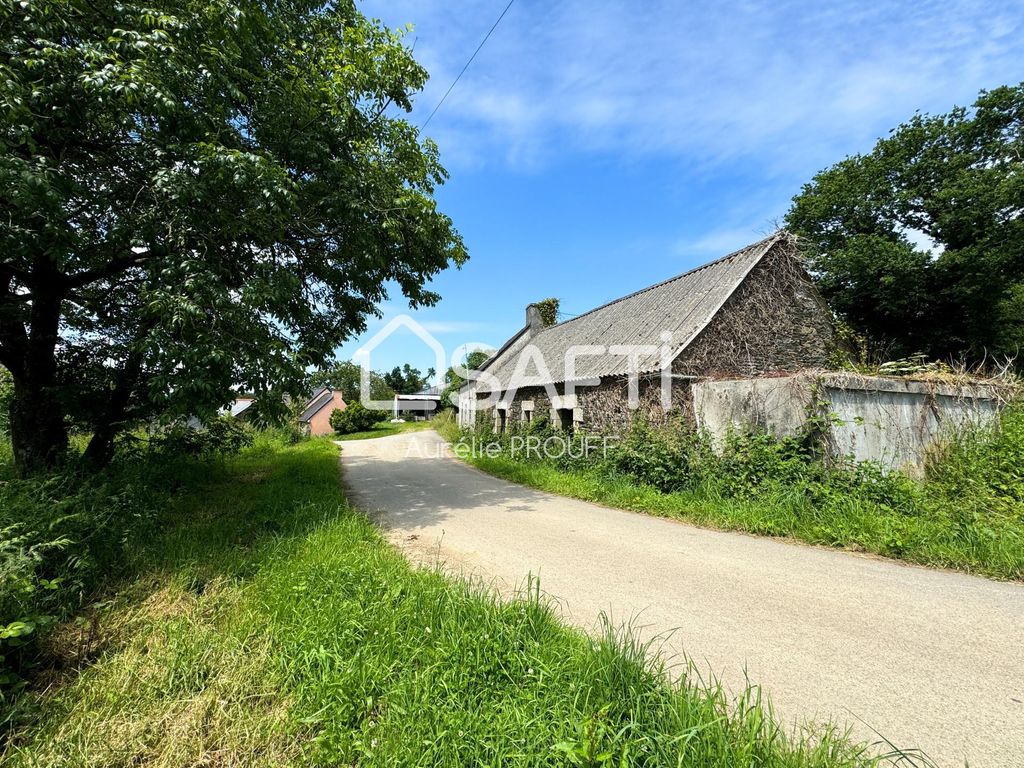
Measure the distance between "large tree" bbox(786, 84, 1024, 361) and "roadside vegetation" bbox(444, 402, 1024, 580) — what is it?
36.4 ft

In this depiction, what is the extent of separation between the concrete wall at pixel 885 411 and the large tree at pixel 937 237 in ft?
32.7

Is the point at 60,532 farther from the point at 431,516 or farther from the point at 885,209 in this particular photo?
the point at 885,209

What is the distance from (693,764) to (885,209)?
22930mm

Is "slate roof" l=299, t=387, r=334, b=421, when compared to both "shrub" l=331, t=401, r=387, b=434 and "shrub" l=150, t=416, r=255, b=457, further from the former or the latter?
"shrub" l=150, t=416, r=255, b=457

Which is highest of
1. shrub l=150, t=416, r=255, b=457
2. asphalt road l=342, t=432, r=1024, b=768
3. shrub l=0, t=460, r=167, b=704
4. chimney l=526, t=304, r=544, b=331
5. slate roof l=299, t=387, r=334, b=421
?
chimney l=526, t=304, r=544, b=331

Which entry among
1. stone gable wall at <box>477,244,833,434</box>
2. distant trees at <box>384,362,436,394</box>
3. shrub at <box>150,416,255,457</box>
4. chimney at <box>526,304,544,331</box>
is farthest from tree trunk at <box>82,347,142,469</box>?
distant trees at <box>384,362,436,394</box>

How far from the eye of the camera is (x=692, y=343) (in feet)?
29.3

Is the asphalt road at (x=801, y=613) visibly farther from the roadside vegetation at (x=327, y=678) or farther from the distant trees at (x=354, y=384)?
the distant trees at (x=354, y=384)

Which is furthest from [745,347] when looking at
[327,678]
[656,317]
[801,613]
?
[327,678]

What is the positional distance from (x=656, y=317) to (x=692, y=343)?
271 centimetres

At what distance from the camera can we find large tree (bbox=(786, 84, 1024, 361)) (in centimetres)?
1463

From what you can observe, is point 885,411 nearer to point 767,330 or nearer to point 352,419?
point 767,330

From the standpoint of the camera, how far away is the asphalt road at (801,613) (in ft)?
7.23

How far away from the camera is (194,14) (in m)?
4.61
